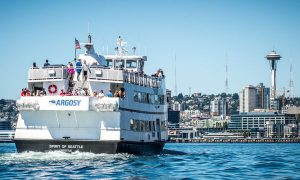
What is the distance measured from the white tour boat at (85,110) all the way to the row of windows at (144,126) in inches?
2.7

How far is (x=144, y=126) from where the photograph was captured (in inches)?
2069

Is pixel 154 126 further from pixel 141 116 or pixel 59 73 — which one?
pixel 59 73

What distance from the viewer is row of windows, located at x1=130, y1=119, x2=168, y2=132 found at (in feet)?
162

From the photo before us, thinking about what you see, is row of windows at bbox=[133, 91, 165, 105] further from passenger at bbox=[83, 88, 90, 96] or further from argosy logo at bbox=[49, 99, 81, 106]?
argosy logo at bbox=[49, 99, 81, 106]

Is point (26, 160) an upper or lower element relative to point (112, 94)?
lower

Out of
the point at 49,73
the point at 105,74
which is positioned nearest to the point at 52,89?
the point at 49,73

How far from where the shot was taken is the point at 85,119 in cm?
4431

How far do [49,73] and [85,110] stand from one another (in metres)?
4.98

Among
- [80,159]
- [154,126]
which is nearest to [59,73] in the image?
[80,159]

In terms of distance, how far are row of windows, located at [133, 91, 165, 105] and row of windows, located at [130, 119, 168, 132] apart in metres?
1.58

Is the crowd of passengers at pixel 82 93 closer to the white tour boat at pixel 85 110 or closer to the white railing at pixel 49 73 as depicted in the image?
the white tour boat at pixel 85 110

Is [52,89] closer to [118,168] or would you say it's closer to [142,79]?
[142,79]

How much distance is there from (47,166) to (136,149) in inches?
437

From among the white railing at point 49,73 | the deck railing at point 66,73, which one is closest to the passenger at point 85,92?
the deck railing at point 66,73
